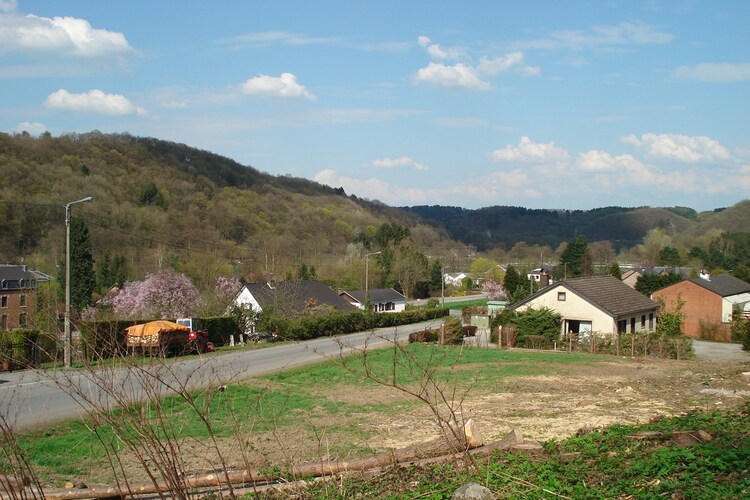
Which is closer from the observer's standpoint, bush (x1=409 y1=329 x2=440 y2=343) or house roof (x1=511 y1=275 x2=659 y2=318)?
bush (x1=409 y1=329 x2=440 y2=343)

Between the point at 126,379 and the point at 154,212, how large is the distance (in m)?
76.9

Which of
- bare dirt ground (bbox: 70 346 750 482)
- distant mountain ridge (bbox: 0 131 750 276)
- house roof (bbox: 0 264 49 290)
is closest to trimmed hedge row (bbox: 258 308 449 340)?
distant mountain ridge (bbox: 0 131 750 276)

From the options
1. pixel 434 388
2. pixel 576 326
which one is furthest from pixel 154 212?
pixel 434 388

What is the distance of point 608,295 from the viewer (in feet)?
137

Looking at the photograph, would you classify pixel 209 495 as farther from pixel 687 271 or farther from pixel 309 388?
pixel 687 271

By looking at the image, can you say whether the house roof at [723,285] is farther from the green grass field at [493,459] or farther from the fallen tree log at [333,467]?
the fallen tree log at [333,467]

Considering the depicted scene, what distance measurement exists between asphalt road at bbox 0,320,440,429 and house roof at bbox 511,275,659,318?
35.7ft

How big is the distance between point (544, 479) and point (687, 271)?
87.5m

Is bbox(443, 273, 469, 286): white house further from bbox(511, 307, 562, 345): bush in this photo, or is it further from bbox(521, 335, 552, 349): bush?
bbox(521, 335, 552, 349): bush

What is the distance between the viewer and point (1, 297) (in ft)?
165

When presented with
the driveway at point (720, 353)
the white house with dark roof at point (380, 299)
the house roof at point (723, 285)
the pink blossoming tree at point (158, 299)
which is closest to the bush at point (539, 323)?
the driveway at point (720, 353)

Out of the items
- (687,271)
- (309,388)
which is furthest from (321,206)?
(309,388)

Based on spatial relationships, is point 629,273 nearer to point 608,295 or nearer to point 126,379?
point 608,295

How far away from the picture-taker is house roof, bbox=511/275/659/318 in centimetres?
3966
